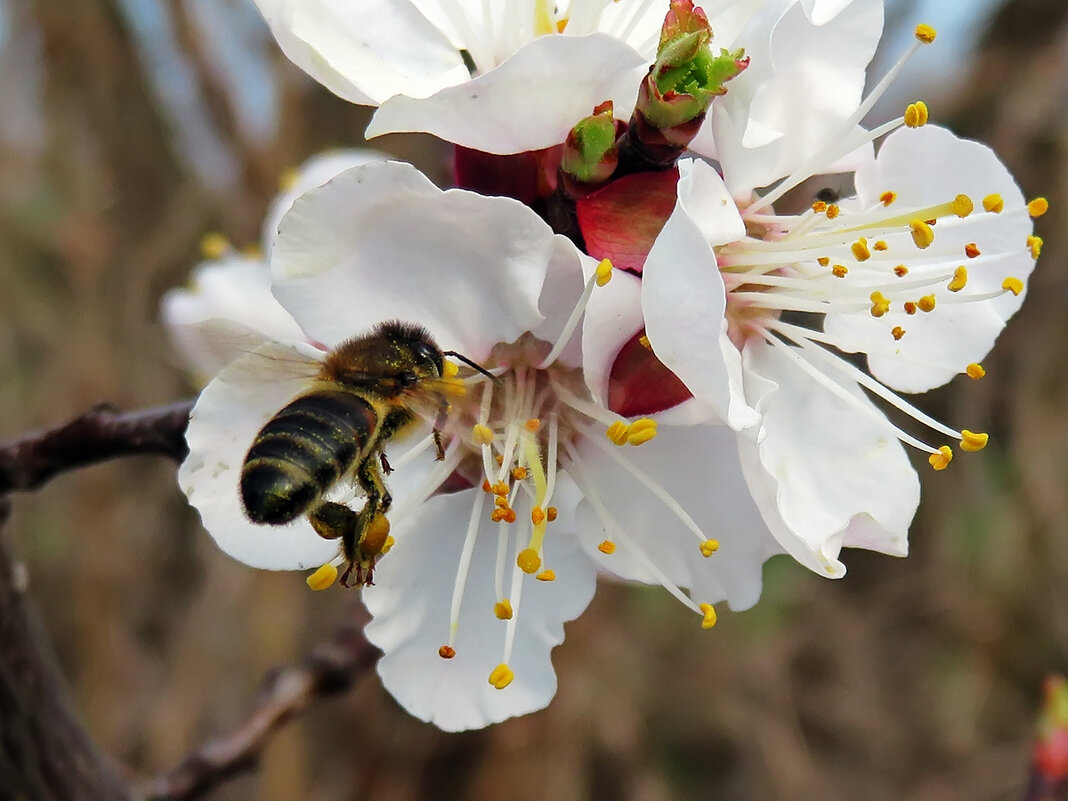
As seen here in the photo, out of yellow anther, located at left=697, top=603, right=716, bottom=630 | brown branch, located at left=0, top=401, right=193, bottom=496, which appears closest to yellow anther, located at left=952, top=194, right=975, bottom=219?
yellow anther, located at left=697, top=603, right=716, bottom=630

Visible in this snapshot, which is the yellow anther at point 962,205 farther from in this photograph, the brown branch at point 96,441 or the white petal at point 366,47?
the brown branch at point 96,441

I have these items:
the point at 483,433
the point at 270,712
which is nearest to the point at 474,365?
the point at 483,433

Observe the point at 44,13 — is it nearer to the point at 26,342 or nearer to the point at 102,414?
the point at 26,342

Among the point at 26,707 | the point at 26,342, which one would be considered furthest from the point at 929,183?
the point at 26,342

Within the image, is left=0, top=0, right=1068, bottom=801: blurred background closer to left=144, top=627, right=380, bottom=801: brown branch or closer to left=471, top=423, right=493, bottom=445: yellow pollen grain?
left=144, top=627, right=380, bottom=801: brown branch

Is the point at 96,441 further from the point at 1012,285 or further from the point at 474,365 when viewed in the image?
the point at 1012,285

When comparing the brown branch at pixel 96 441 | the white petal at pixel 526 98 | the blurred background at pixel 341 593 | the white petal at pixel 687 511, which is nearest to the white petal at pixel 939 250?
the white petal at pixel 687 511

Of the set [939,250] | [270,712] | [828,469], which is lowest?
[270,712]
